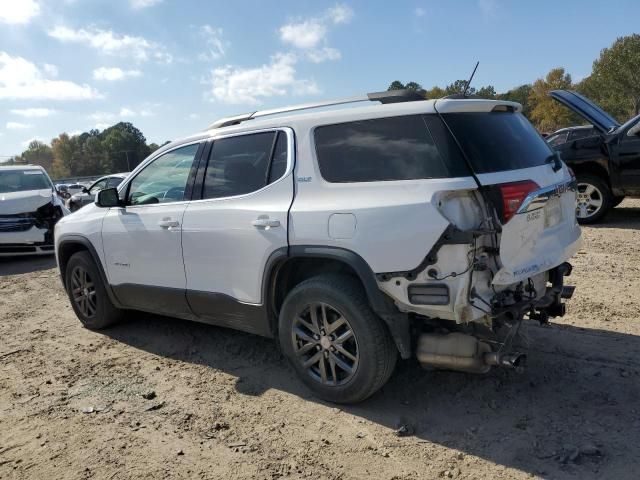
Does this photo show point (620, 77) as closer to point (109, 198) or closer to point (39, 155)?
point (109, 198)

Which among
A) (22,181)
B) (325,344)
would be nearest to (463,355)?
(325,344)

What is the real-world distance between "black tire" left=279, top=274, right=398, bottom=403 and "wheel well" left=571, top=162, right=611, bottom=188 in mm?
7053

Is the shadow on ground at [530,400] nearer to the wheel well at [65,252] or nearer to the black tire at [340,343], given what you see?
the black tire at [340,343]

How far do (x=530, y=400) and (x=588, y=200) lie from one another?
21.8 ft

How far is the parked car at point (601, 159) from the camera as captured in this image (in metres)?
7.96

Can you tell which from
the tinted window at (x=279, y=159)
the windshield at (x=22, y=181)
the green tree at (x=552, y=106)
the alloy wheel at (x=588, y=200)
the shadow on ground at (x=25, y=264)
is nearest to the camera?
the tinted window at (x=279, y=159)

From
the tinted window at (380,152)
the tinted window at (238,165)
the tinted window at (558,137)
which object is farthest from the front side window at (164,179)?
the tinted window at (558,137)

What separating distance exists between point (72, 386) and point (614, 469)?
3747 millimetres

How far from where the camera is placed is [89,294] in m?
5.30

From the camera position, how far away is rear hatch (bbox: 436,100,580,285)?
2955 millimetres

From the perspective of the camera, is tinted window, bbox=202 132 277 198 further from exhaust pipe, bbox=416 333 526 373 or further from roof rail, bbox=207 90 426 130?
exhaust pipe, bbox=416 333 526 373

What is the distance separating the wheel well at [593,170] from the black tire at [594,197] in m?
0.06

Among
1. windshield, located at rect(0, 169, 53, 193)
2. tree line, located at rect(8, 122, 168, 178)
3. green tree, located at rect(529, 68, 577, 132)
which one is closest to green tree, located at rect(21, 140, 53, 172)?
tree line, located at rect(8, 122, 168, 178)

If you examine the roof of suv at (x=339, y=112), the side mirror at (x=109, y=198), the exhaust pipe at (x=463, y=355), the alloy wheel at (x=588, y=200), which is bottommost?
the exhaust pipe at (x=463, y=355)
